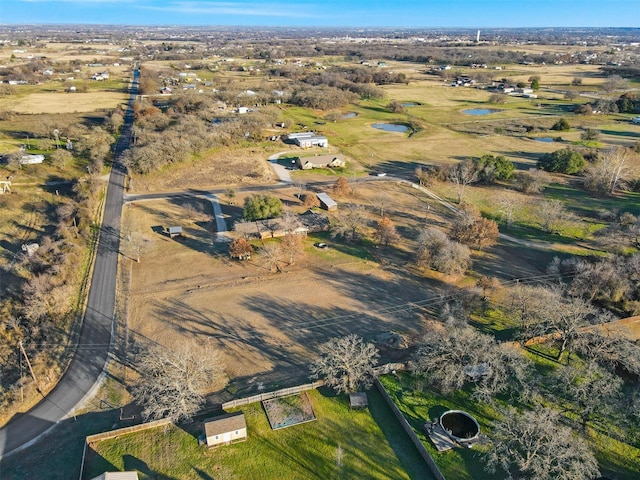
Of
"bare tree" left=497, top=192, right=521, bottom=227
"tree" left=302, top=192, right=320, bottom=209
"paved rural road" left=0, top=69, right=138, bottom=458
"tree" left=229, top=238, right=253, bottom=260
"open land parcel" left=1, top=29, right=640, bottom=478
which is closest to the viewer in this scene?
"paved rural road" left=0, top=69, right=138, bottom=458

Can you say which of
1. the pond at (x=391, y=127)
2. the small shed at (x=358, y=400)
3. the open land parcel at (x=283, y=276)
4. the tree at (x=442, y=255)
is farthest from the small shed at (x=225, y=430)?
the pond at (x=391, y=127)

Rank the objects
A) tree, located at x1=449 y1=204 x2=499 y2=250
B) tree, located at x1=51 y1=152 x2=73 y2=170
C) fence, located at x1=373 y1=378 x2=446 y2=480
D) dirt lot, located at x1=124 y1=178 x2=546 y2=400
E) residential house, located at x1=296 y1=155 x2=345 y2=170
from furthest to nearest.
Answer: residential house, located at x1=296 y1=155 x2=345 y2=170, tree, located at x1=51 y1=152 x2=73 y2=170, tree, located at x1=449 y1=204 x2=499 y2=250, dirt lot, located at x1=124 y1=178 x2=546 y2=400, fence, located at x1=373 y1=378 x2=446 y2=480

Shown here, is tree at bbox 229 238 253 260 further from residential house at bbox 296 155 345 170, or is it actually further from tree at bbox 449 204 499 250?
residential house at bbox 296 155 345 170

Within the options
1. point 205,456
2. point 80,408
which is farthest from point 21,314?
point 205,456

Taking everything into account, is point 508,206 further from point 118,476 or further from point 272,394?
point 118,476

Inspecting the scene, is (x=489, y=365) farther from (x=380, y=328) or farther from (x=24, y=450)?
(x=24, y=450)

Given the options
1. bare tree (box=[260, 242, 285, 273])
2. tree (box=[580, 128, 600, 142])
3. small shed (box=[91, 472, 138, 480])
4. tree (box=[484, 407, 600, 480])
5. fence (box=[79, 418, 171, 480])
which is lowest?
fence (box=[79, 418, 171, 480])

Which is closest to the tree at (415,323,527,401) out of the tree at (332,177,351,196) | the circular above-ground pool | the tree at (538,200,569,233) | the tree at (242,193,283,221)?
the circular above-ground pool
